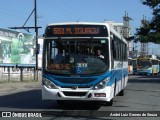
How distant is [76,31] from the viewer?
1591 centimetres

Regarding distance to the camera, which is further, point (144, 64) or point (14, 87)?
point (144, 64)

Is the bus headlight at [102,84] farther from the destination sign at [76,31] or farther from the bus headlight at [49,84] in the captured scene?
the destination sign at [76,31]

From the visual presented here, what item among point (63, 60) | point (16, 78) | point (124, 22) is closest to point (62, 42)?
point (63, 60)

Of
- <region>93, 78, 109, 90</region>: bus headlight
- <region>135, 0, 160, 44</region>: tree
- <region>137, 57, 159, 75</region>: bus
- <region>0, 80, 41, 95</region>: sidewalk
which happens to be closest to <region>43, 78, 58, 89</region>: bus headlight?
<region>93, 78, 109, 90</region>: bus headlight

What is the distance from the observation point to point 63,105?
1744cm

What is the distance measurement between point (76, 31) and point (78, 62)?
45.8 inches

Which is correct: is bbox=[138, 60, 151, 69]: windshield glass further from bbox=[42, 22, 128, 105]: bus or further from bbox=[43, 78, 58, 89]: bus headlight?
bbox=[43, 78, 58, 89]: bus headlight

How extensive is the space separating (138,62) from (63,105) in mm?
56758

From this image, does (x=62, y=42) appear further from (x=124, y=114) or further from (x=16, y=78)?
(x=16, y=78)

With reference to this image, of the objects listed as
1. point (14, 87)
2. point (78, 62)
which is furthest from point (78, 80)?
point (14, 87)

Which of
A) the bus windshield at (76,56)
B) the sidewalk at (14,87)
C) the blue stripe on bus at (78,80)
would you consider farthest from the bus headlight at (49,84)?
the sidewalk at (14,87)

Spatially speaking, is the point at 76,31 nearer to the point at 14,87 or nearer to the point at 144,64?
the point at 14,87

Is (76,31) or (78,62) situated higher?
(76,31)

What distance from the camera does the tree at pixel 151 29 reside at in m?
46.4
